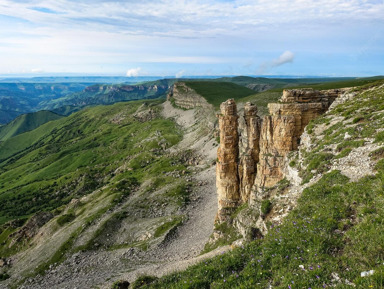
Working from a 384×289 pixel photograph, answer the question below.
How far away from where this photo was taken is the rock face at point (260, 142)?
1519 inches

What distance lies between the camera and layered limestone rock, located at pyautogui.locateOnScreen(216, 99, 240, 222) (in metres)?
51.8

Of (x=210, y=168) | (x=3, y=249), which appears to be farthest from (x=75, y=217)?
(x=210, y=168)

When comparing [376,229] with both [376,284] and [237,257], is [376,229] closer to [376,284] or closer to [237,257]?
[376,284]

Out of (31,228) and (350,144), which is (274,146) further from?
(31,228)

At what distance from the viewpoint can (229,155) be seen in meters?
52.1

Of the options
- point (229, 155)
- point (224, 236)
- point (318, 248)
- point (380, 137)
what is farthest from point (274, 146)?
point (318, 248)

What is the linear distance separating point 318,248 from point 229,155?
36902mm

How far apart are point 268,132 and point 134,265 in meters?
40.1

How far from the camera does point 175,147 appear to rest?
161 meters

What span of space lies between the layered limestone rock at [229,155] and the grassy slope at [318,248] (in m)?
29.0

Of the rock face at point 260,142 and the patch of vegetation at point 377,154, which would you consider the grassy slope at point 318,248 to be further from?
the rock face at point 260,142

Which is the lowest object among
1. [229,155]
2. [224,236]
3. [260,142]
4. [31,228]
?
[31,228]

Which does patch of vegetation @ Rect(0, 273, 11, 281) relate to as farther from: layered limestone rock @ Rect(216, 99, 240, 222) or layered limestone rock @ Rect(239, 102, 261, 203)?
layered limestone rock @ Rect(239, 102, 261, 203)

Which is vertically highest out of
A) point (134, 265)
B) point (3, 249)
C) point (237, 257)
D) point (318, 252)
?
point (318, 252)
